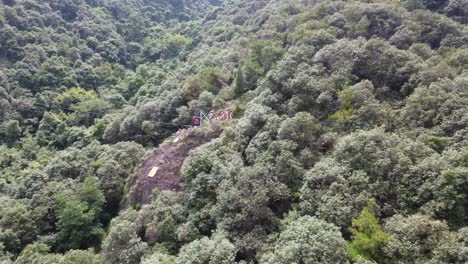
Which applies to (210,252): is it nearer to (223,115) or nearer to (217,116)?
(223,115)

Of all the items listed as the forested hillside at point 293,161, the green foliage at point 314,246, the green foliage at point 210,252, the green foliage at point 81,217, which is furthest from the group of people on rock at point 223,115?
the green foliage at point 314,246

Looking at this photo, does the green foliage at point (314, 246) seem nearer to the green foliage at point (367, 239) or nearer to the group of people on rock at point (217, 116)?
the green foliage at point (367, 239)

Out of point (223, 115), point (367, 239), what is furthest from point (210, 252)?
point (223, 115)

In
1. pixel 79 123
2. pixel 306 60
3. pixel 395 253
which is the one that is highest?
pixel 306 60

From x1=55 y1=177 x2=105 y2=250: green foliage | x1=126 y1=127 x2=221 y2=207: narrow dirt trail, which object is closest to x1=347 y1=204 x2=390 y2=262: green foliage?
x1=126 y1=127 x2=221 y2=207: narrow dirt trail

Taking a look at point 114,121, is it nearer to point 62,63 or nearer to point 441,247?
point 62,63

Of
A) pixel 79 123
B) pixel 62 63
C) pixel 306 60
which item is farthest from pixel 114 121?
pixel 62 63
